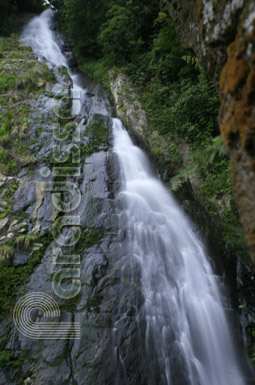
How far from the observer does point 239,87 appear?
2.01 m

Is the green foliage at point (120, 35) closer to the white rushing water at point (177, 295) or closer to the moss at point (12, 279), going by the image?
the white rushing water at point (177, 295)

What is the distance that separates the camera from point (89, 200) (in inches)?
245

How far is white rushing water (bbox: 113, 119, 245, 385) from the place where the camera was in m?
4.20

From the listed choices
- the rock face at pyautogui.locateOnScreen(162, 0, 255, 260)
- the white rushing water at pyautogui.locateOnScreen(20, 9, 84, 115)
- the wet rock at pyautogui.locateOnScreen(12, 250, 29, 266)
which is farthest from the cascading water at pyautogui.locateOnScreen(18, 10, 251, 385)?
the white rushing water at pyautogui.locateOnScreen(20, 9, 84, 115)

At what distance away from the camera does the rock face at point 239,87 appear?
193 centimetres

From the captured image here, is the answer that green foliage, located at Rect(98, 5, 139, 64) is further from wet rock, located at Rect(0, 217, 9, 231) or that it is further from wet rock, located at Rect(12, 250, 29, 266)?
wet rock, located at Rect(12, 250, 29, 266)

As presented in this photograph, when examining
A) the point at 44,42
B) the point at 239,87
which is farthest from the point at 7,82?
the point at 239,87

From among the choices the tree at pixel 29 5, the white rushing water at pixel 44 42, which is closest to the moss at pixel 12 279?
the white rushing water at pixel 44 42

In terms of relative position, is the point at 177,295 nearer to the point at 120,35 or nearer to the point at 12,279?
the point at 12,279

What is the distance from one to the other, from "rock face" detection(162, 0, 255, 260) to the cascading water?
9.88ft

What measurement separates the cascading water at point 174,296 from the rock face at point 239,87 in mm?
3012

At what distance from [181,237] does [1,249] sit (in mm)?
4053

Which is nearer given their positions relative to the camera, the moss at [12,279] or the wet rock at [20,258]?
the moss at [12,279]

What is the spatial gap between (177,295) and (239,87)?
415 centimetres
